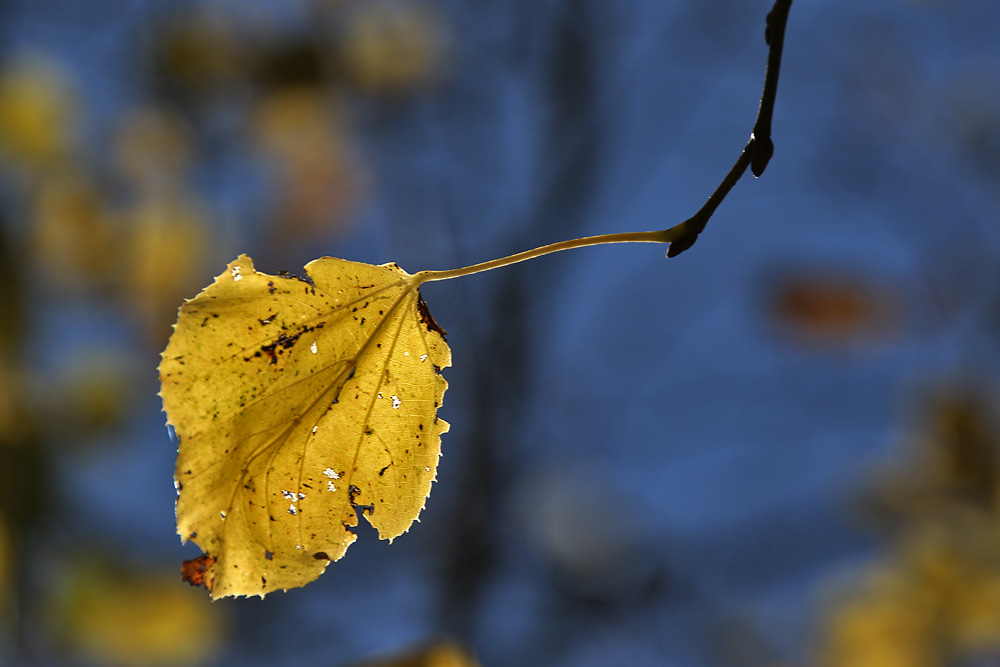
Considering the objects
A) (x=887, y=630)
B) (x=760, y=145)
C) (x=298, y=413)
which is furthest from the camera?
(x=887, y=630)

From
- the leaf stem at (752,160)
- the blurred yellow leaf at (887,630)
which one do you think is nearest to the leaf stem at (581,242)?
the leaf stem at (752,160)

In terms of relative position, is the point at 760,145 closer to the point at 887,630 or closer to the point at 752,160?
the point at 752,160

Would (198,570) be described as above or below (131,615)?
below

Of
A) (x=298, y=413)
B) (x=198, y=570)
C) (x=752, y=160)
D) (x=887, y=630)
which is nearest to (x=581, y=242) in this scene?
(x=752, y=160)

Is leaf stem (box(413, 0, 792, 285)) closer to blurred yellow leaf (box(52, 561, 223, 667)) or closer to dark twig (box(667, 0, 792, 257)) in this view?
dark twig (box(667, 0, 792, 257))

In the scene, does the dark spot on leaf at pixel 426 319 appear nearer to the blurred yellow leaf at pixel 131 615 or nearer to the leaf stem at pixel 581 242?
the leaf stem at pixel 581 242

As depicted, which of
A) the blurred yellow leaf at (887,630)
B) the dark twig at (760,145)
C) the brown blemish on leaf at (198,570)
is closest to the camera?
the dark twig at (760,145)

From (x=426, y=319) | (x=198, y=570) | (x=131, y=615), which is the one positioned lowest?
(x=198, y=570)
